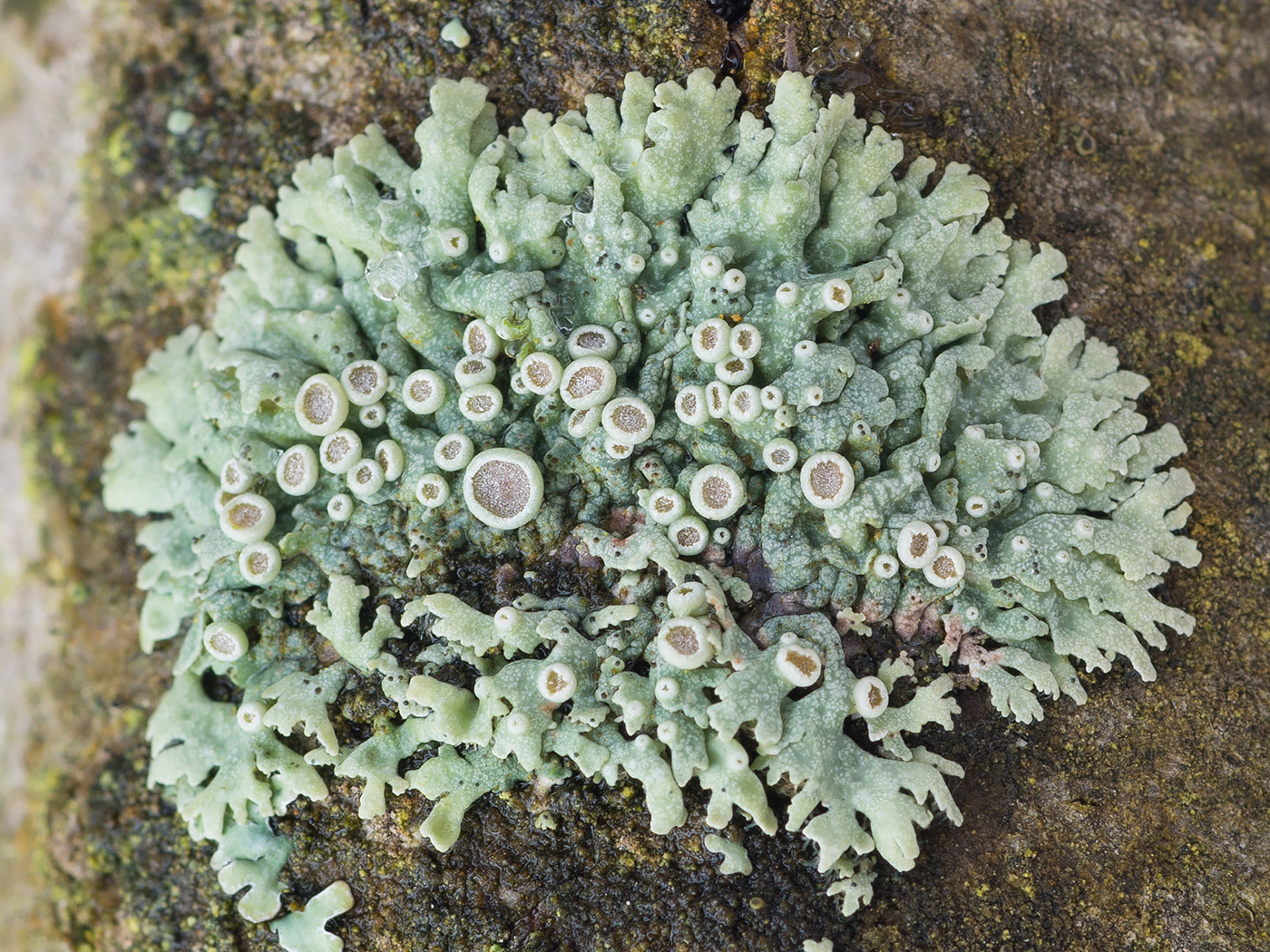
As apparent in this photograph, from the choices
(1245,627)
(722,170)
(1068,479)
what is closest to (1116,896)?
(1245,627)

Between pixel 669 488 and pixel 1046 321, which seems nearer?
pixel 669 488

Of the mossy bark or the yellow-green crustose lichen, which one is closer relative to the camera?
the yellow-green crustose lichen

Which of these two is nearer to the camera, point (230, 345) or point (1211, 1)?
point (230, 345)

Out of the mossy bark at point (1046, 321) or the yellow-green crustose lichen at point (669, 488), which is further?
the mossy bark at point (1046, 321)

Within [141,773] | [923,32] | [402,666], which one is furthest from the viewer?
Answer: [141,773]

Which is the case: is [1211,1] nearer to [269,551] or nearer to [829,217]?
[829,217]
